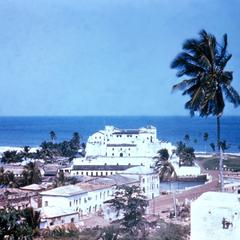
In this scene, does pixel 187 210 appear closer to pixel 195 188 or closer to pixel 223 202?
pixel 195 188

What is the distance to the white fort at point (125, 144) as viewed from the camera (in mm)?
68062

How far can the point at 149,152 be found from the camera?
6794 centimetres

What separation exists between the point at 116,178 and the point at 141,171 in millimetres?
4081

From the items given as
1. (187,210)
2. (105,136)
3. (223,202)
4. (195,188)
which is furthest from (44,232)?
(105,136)

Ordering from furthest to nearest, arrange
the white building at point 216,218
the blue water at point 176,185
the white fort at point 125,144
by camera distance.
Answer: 1. the white fort at point 125,144
2. the blue water at point 176,185
3. the white building at point 216,218

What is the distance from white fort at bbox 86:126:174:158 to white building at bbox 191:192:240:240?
50756 millimetres

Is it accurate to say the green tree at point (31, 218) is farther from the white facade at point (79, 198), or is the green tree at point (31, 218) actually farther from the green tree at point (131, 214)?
the white facade at point (79, 198)

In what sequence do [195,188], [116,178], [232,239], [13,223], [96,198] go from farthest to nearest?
[195,188]
[116,178]
[96,198]
[13,223]
[232,239]

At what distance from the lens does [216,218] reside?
1330 cm

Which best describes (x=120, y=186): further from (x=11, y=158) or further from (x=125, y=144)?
(x=11, y=158)

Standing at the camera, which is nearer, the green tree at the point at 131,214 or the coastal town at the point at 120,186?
the coastal town at the point at 120,186

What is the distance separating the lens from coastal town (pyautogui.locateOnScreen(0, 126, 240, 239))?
13547mm

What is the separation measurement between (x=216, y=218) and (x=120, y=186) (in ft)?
92.0

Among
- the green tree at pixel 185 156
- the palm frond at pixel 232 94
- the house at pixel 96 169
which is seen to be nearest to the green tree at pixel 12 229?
the palm frond at pixel 232 94
